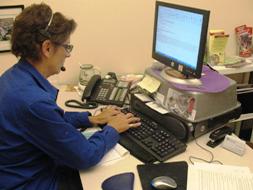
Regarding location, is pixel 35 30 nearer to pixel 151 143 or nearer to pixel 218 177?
pixel 151 143

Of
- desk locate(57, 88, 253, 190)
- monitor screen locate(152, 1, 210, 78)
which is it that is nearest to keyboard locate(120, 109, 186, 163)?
desk locate(57, 88, 253, 190)

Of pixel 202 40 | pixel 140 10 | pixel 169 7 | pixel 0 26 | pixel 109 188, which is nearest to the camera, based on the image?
pixel 109 188

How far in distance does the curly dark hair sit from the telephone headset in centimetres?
64

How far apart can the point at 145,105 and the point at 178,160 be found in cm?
39

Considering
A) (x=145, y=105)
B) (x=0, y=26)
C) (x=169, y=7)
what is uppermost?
(x=169, y=7)

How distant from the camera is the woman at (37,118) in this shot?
123 cm

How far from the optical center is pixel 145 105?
1720mm

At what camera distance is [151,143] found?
4.83ft

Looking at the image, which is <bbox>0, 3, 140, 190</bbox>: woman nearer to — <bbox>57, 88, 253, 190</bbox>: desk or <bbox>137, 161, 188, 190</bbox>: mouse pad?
<bbox>57, 88, 253, 190</bbox>: desk

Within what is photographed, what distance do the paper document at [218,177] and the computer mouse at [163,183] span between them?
61mm

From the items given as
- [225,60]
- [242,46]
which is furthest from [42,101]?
[242,46]

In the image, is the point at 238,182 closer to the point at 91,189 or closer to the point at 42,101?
the point at 91,189

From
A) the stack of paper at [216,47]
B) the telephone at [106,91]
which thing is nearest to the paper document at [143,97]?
the telephone at [106,91]

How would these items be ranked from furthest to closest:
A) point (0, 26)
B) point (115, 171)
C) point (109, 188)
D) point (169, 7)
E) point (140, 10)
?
point (140, 10), point (0, 26), point (169, 7), point (115, 171), point (109, 188)
